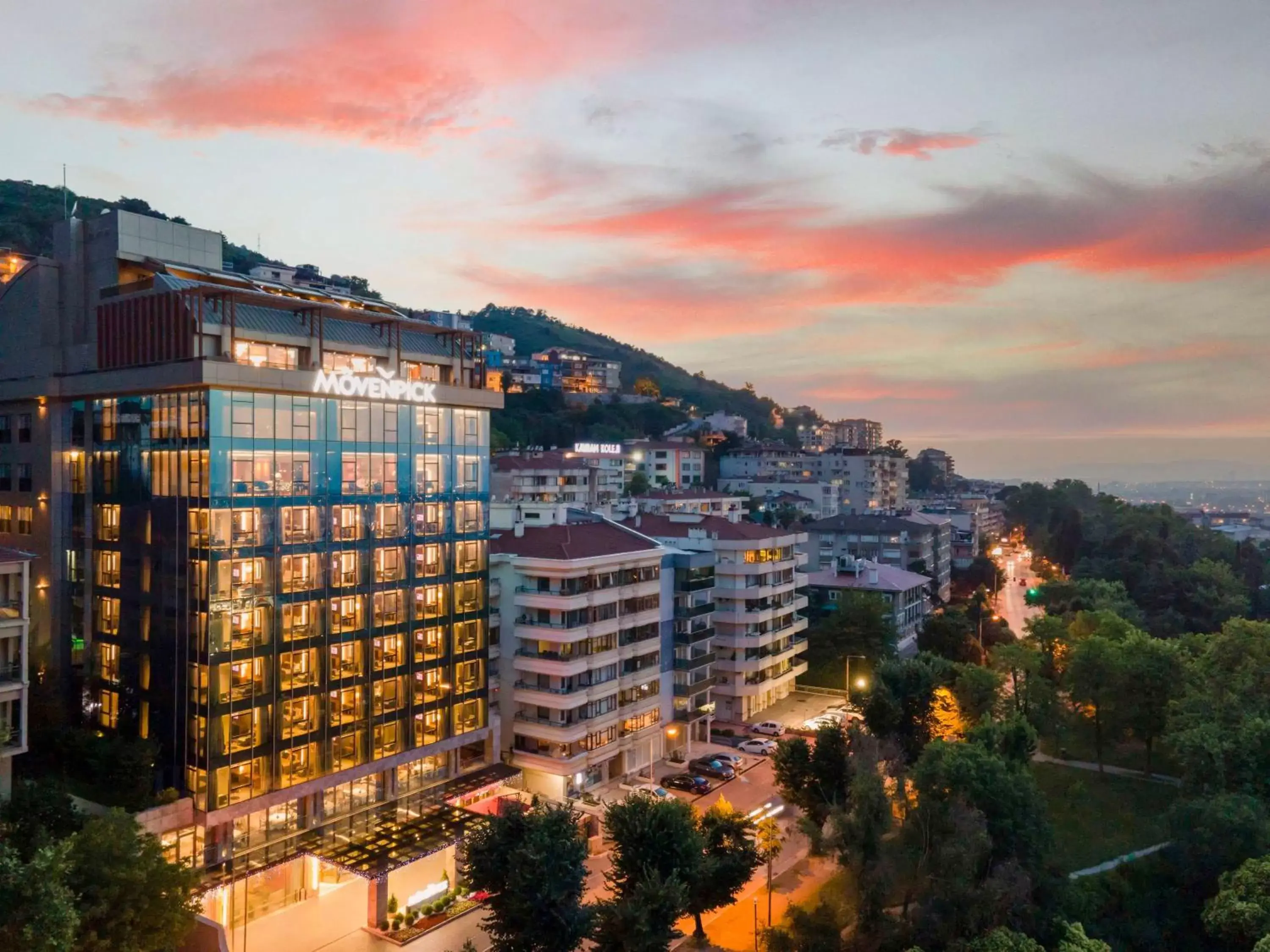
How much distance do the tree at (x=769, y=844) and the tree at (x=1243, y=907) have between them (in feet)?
62.1

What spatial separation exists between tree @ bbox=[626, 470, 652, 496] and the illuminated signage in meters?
5.29

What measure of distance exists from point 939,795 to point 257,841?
99.4 ft

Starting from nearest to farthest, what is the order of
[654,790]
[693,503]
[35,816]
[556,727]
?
1. [35,816]
2. [556,727]
3. [654,790]
4. [693,503]

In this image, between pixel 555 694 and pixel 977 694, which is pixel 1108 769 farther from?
pixel 555 694

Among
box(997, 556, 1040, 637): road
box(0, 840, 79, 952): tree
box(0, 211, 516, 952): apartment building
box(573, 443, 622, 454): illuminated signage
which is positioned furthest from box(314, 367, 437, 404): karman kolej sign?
box(573, 443, 622, 454): illuminated signage

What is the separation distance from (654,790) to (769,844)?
12.2 m

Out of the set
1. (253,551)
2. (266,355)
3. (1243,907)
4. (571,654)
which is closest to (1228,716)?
(1243,907)

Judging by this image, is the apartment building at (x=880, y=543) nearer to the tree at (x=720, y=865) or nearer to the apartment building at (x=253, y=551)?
the apartment building at (x=253, y=551)

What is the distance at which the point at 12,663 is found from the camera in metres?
33.6

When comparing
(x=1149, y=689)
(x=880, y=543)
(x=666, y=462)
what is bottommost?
(x=1149, y=689)

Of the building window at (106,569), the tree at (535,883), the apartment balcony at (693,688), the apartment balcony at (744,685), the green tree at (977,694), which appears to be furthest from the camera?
the apartment balcony at (744,685)

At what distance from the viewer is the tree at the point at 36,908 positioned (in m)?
24.9

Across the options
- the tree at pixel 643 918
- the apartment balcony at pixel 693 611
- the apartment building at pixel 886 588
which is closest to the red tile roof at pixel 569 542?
the apartment balcony at pixel 693 611

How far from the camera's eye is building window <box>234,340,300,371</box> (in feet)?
133
